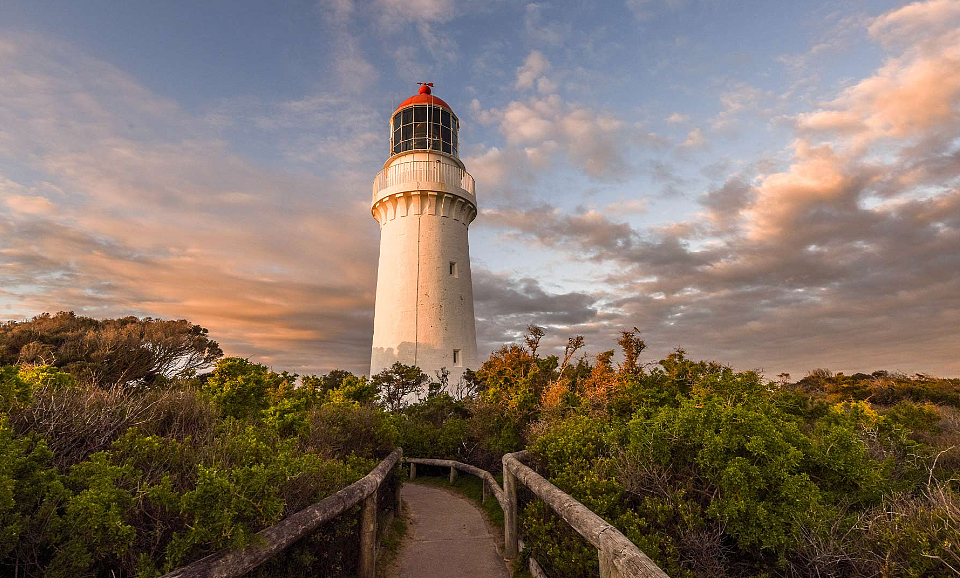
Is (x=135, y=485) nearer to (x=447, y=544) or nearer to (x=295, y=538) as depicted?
(x=295, y=538)

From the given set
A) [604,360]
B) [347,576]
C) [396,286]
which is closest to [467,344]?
[396,286]

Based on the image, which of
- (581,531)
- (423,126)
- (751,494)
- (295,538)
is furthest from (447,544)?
(423,126)

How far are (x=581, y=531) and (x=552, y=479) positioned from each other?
2.04 m

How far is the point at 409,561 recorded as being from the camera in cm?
658

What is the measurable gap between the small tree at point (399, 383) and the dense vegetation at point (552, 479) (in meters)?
10.3

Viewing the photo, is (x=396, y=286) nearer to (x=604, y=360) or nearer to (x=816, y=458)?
(x=604, y=360)

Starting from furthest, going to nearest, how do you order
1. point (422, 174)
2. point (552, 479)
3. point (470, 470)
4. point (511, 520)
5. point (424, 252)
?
1. point (422, 174)
2. point (424, 252)
3. point (470, 470)
4. point (511, 520)
5. point (552, 479)

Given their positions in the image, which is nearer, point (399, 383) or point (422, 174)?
point (399, 383)

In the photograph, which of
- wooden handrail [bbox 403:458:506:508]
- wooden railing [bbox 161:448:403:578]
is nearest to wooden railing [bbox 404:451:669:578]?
wooden handrail [bbox 403:458:506:508]

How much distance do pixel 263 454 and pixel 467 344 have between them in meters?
17.3

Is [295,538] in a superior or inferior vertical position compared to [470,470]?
superior

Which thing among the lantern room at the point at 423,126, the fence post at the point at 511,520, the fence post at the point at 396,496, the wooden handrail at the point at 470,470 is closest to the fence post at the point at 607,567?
the fence post at the point at 511,520

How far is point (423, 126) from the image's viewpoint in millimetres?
22672

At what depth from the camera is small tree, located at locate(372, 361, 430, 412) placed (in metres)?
19.5
